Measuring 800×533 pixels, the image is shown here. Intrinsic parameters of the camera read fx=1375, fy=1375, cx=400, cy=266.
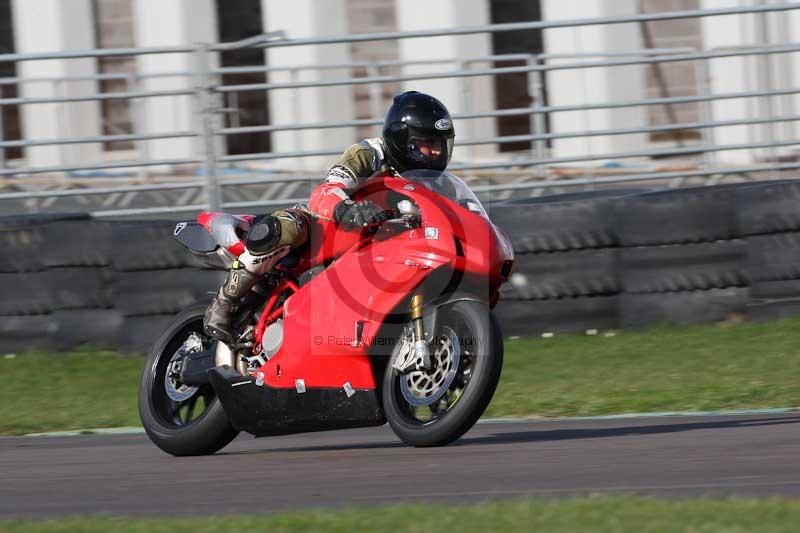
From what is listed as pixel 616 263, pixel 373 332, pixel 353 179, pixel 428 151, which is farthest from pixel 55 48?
pixel 373 332

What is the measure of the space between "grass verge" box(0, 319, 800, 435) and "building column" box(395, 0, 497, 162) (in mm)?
3267

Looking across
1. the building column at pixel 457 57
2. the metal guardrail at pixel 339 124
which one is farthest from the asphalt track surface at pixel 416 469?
the building column at pixel 457 57

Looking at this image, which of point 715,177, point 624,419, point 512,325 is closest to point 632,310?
point 512,325

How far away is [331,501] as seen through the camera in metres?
4.66

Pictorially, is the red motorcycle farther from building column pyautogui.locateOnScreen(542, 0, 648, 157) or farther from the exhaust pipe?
building column pyautogui.locateOnScreen(542, 0, 648, 157)

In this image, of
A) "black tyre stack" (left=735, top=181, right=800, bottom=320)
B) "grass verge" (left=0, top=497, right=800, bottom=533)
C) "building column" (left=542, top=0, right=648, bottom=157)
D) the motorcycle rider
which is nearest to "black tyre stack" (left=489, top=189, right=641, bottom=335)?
"black tyre stack" (left=735, top=181, right=800, bottom=320)

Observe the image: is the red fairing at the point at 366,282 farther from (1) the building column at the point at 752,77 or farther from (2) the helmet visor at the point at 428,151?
(1) the building column at the point at 752,77

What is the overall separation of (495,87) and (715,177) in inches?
88.1

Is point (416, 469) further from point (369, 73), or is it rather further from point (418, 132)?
point (369, 73)

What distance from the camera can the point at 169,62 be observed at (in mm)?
15453

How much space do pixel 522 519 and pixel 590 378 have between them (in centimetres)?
391

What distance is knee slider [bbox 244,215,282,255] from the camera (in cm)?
578

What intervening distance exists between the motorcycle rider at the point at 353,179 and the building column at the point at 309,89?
4.94 meters

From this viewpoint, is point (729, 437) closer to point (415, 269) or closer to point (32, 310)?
point (415, 269)
